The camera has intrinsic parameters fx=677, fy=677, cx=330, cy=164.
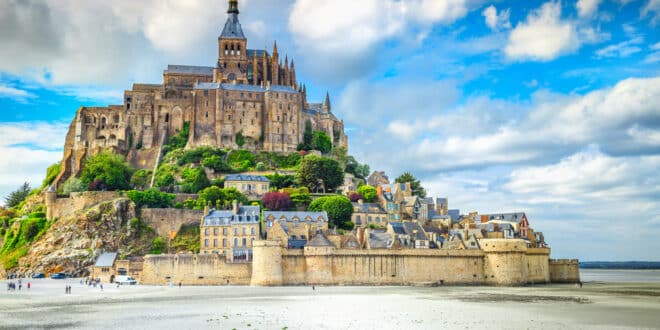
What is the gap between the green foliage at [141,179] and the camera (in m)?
78.6

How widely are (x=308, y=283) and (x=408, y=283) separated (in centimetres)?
870

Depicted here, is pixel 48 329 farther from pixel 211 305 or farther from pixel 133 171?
pixel 133 171

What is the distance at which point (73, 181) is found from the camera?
241 feet

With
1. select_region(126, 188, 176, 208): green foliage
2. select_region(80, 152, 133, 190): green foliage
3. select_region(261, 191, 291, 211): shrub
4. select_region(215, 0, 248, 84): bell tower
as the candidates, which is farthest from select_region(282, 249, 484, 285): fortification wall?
select_region(215, 0, 248, 84): bell tower

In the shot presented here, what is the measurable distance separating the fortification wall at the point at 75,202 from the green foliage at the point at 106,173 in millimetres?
6779

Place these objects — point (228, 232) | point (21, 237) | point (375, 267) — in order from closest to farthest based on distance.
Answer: point (375, 267), point (228, 232), point (21, 237)

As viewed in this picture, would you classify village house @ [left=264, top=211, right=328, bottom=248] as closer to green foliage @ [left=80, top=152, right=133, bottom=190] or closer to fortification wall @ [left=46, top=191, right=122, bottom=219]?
fortification wall @ [left=46, top=191, right=122, bottom=219]

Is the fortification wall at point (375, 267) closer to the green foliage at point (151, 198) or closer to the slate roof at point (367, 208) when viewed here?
the slate roof at point (367, 208)

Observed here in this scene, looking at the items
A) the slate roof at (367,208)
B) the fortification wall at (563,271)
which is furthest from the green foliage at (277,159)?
the fortification wall at (563,271)

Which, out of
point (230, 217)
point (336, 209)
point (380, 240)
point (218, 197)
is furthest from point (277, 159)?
point (380, 240)

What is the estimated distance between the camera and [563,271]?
69.2 meters

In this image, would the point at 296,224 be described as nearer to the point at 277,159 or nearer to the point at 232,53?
the point at 277,159

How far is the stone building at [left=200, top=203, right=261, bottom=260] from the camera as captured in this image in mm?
59031

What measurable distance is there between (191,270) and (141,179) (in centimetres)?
2773
